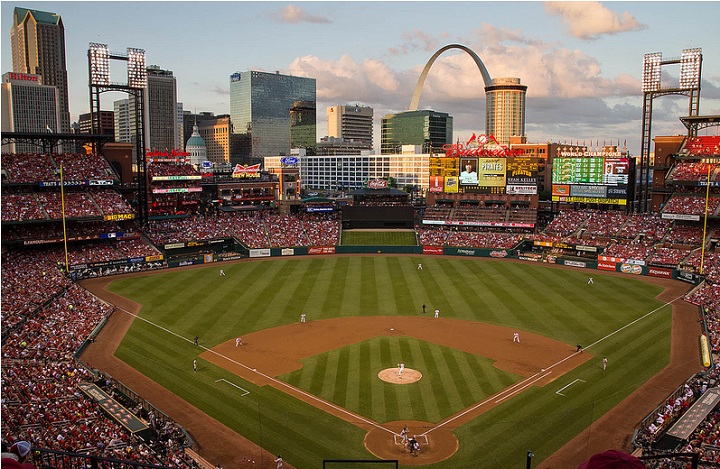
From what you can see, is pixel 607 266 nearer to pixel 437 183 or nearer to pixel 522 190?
pixel 522 190

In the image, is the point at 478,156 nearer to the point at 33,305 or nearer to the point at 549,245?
the point at 549,245

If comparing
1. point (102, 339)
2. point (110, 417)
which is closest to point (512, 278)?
point (102, 339)

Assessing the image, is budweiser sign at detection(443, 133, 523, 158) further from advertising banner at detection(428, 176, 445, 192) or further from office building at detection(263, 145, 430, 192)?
office building at detection(263, 145, 430, 192)

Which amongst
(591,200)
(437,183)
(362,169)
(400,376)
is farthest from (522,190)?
(362,169)

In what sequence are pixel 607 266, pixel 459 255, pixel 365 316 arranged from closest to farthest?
pixel 365 316 → pixel 607 266 → pixel 459 255

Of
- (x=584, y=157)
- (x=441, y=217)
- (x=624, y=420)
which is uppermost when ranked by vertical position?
(x=584, y=157)

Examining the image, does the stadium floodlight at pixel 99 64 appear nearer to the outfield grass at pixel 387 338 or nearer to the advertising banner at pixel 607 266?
the outfield grass at pixel 387 338
